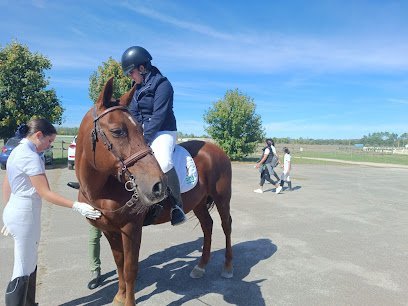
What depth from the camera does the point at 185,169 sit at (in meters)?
3.99

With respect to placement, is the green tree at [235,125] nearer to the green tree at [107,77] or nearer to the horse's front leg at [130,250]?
the green tree at [107,77]

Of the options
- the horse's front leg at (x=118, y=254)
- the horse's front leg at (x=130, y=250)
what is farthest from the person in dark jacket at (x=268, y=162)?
the horse's front leg at (x=130, y=250)

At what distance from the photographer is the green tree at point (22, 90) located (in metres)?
17.8

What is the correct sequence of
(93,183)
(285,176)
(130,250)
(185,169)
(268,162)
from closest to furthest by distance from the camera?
1. (93,183)
2. (130,250)
3. (185,169)
4. (268,162)
5. (285,176)

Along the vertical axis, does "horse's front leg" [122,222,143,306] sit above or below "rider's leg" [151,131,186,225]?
below

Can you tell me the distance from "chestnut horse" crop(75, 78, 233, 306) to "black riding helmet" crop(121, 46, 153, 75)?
2.25 feet

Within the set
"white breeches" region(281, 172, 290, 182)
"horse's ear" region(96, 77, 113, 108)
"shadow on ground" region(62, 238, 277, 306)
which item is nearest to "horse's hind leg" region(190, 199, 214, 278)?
"shadow on ground" region(62, 238, 277, 306)

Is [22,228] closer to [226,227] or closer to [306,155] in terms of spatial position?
[226,227]

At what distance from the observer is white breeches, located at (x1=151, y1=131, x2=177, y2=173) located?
134 inches

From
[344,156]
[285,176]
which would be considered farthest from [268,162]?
[344,156]

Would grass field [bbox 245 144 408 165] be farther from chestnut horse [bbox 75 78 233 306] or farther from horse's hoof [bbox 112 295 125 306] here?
chestnut horse [bbox 75 78 233 306]

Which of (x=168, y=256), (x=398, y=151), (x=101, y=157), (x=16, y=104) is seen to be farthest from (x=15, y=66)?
(x=398, y=151)

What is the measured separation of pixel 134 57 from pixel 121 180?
1544mm

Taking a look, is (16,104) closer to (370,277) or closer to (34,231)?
(34,231)
